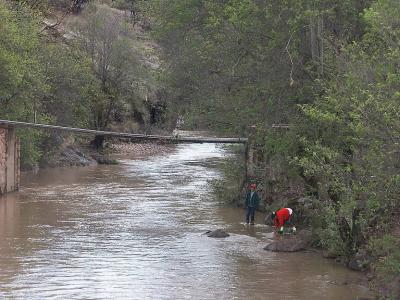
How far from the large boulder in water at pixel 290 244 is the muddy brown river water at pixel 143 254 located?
1.22ft

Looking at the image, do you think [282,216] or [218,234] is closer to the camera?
[282,216]

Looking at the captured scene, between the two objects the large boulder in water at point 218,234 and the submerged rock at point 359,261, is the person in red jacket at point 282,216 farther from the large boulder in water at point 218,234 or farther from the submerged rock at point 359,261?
the submerged rock at point 359,261

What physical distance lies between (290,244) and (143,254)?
4241mm

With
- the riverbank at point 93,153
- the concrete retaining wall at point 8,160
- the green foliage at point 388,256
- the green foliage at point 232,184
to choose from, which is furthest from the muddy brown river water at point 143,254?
the riverbank at point 93,153

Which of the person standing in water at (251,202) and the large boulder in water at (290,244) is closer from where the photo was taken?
the large boulder in water at (290,244)

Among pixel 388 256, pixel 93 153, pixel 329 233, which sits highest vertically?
pixel 93 153

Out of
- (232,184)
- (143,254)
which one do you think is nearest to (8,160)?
(232,184)

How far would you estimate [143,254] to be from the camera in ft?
65.3

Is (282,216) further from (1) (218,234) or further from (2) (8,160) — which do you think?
(2) (8,160)

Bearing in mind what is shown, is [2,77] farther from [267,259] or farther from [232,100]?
[267,259]

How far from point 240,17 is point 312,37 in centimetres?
265

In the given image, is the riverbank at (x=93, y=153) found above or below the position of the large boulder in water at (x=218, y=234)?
above

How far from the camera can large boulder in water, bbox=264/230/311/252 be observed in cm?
2042

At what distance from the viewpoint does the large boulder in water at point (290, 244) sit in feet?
67.0
